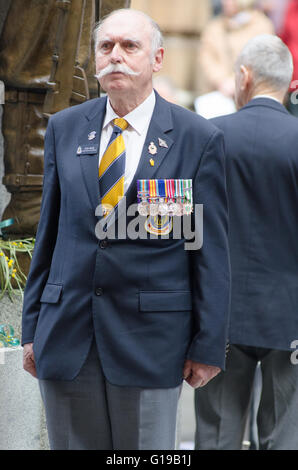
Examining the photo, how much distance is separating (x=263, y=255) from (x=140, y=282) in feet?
3.86

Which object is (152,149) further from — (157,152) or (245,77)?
(245,77)

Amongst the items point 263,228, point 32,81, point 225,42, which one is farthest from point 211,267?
point 225,42

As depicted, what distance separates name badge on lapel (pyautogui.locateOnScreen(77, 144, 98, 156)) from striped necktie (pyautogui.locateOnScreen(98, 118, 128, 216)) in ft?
0.11

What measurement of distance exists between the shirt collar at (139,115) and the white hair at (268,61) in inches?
48.5

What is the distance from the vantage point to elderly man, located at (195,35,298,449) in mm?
3807

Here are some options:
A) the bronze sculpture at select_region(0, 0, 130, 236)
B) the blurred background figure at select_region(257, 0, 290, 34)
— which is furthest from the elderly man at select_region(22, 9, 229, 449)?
the blurred background figure at select_region(257, 0, 290, 34)

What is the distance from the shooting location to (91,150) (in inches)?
112

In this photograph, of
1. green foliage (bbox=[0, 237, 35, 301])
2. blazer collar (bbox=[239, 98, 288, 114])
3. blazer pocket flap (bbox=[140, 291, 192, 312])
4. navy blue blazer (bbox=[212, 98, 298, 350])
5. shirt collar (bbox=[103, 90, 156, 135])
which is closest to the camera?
blazer pocket flap (bbox=[140, 291, 192, 312])

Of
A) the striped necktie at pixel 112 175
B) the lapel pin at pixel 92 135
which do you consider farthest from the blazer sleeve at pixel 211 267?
the lapel pin at pixel 92 135

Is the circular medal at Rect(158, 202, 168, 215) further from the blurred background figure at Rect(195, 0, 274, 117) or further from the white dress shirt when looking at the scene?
the blurred background figure at Rect(195, 0, 274, 117)

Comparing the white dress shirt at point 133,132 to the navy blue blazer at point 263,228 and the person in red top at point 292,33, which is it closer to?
the navy blue blazer at point 263,228

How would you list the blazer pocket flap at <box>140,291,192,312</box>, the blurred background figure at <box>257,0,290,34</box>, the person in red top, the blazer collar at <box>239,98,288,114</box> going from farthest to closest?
the blurred background figure at <box>257,0,290,34</box> < the person in red top < the blazer collar at <box>239,98,288,114</box> < the blazer pocket flap at <box>140,291,192,312</box>

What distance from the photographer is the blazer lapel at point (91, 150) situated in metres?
2.82

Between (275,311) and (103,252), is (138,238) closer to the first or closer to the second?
(103,252)
